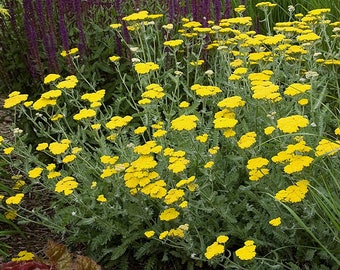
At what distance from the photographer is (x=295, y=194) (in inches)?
105

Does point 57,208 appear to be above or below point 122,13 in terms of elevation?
below

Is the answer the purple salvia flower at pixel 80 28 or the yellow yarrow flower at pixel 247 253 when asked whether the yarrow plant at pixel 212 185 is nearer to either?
the yellow yarrow flower at pixel 247 253

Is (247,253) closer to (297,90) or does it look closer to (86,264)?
(86,264)

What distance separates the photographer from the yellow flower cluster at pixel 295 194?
2.65 metres

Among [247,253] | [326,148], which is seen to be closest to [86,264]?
[247,253]

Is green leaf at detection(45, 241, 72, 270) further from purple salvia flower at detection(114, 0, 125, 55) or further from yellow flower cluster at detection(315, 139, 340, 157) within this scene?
purple salvia flower at detection(114, 0, 125, 55)

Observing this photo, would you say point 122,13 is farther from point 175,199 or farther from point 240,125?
point 175,199

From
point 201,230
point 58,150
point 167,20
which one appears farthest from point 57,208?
point 167,20

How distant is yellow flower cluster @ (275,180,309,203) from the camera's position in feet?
8.70

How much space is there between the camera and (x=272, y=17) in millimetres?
5996

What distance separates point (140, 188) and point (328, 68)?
190cm

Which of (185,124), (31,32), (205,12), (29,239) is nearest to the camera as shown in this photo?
(185,124)

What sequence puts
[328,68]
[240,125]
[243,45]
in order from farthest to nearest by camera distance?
[328,68], [243,45], [240,125]

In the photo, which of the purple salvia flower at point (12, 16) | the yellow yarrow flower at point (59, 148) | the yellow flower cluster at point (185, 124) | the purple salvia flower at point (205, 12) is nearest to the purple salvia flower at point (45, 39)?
the purple salvia flower at point (12, 16)
